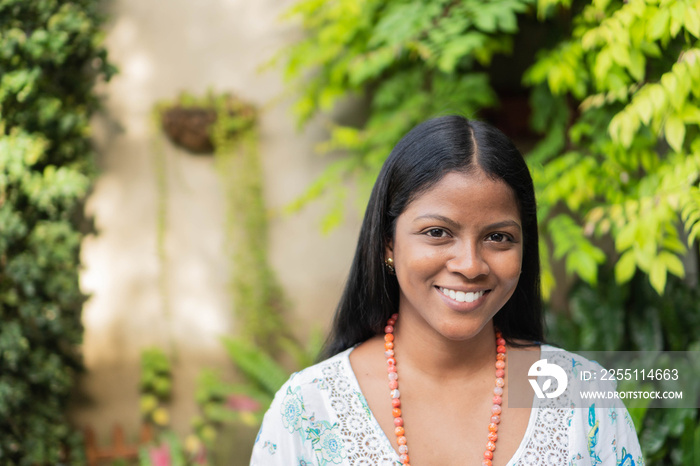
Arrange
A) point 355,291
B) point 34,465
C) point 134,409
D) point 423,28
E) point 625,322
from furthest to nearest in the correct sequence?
point 134,409
point 625,322
point 34,465
point 423,28
point 355,291

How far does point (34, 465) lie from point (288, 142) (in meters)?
2.36

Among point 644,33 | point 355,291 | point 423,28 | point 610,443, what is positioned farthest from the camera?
point 423,28

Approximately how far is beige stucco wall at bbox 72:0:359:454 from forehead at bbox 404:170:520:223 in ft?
8.45

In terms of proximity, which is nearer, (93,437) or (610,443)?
(610,443)

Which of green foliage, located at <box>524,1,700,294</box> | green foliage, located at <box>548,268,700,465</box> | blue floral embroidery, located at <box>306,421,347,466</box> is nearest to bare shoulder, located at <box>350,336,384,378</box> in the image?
blue floral embroidery, located at <box>306,421,347,466</box>

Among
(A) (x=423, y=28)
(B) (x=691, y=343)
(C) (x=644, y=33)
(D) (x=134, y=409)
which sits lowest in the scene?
(D) (x=134, y=409)

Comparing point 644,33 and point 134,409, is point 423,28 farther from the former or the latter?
point 134,409

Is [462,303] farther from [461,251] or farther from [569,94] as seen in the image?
[569,94]

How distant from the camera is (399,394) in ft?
5.44

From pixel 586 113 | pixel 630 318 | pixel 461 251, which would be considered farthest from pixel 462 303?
pixel 630 318

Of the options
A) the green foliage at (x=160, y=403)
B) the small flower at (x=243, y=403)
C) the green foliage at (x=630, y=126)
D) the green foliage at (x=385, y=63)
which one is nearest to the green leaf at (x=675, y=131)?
the green foliage at (x=630, y=126)

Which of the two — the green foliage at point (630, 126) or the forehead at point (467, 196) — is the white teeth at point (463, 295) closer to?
the forehead at point (467, 196)

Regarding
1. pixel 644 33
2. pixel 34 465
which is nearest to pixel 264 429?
pixel 644 33

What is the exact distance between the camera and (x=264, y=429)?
1.60 metres
